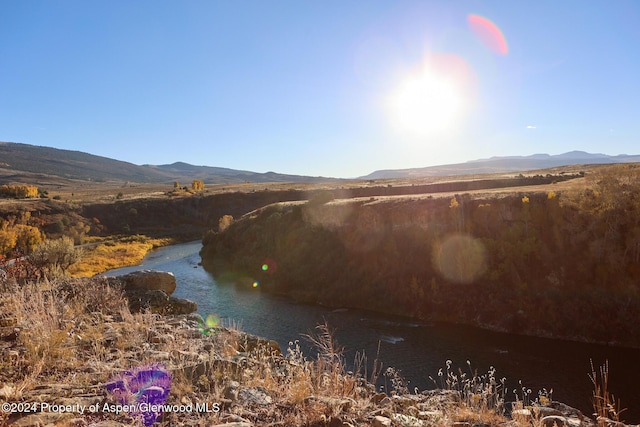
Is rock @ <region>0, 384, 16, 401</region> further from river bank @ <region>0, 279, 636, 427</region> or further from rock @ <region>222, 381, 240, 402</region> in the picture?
rock @ <region>222, 381, 240, 402</region>

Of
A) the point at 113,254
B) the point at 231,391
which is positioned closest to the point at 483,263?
the point at 231,391

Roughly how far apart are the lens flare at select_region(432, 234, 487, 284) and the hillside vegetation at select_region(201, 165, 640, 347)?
10 centimetres

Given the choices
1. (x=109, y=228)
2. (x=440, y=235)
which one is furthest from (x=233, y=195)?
(x=440, y=235)

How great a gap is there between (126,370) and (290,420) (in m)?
3.44

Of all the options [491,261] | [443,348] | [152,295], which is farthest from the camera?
[491,261]

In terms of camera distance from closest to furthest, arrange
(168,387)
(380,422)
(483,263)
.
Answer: (380,422)
(168,387)
(483,263)

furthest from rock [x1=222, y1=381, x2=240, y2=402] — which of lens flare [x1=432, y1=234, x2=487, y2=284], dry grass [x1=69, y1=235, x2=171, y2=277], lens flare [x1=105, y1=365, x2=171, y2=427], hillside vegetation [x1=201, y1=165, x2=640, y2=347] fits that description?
dry grass [x1=69, y1=235, x2=171, y2=277]

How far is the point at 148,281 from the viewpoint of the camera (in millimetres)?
19109

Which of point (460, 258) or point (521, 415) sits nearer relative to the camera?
point (521, 415)

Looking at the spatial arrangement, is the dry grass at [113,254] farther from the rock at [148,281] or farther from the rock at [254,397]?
the rock at [254,397]

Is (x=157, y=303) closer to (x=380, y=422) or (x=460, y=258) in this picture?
(x=380, y=422)

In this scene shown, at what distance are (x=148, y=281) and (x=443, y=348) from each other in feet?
68.9

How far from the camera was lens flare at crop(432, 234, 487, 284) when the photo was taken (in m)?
38.5

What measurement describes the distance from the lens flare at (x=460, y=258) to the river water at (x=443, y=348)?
5.90 meters
